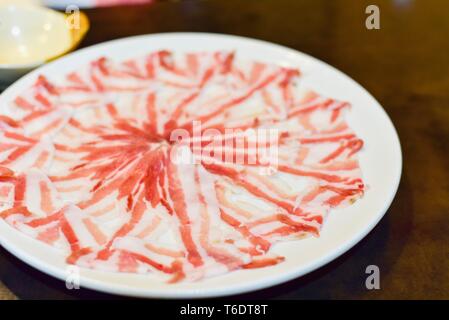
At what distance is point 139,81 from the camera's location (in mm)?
1528

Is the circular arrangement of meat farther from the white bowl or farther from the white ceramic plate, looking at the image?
the white bowl

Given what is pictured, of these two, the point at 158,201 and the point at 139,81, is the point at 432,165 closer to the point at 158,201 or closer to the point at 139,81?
the point at 158,201

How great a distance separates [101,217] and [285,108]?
576 millimetres

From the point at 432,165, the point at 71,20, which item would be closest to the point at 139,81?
the point at 71,20

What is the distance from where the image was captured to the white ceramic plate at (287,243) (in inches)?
35.9

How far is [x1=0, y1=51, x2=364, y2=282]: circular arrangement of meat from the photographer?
1030 mm

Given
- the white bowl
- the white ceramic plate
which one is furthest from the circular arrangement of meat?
the white bowl

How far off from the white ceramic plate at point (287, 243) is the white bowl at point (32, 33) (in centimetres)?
11

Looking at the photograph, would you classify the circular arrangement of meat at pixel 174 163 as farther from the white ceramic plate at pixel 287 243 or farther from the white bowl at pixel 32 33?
the white bowl at pixel 32 33

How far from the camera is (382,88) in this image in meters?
1.61

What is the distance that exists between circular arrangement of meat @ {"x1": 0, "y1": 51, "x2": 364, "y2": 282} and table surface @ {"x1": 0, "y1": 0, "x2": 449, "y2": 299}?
101mm

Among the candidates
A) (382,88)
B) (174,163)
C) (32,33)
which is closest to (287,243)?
(174,163)

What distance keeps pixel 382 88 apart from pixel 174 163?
728mm

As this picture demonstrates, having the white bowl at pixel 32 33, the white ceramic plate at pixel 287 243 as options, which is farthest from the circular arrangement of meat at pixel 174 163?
the white bowl at pixel 32 33
